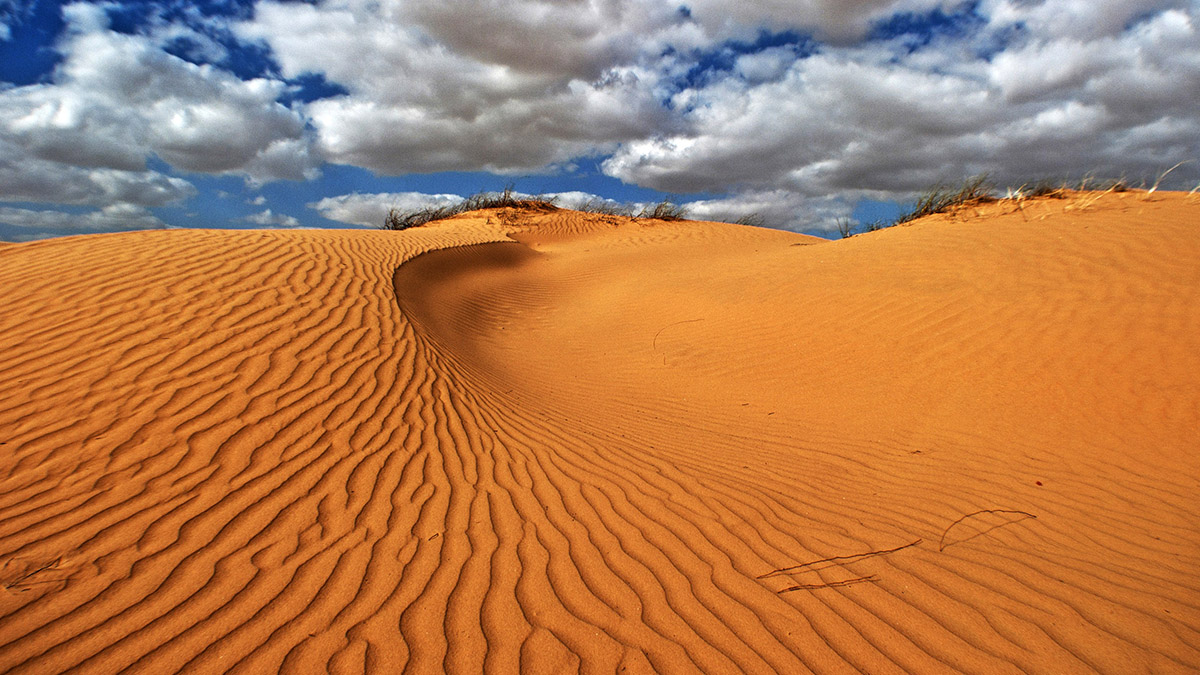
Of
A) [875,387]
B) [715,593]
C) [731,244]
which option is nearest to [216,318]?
[715,593]

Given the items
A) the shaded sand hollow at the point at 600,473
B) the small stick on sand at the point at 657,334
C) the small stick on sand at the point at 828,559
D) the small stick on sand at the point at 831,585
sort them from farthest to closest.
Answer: the small stick on sand at the point at 657,334 → the small stick on sand at the point at 828,559 → the small stick on sand at the point at 831,585 → the shaded sand hollow at the point at 600,473

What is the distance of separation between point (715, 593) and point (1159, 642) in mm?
1957

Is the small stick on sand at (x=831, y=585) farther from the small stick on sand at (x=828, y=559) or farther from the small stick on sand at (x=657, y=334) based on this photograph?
the small stick on sand at (x=657, y=334)

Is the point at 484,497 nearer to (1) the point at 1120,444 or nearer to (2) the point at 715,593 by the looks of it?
(2) the point at 715,593

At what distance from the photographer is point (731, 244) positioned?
17062 millimetres

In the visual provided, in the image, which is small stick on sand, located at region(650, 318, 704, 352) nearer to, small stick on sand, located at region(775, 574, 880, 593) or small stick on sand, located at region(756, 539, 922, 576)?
small stick on sand, located at region(756, 539, 922, 576)

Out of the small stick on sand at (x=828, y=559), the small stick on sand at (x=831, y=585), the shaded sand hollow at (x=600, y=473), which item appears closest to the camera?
the shaded sand hollow at (x=600, y=473)

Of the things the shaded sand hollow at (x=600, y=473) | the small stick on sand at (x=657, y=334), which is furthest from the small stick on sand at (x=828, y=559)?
the small stick on sand at (x=657, y=334)

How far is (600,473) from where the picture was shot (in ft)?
13.3

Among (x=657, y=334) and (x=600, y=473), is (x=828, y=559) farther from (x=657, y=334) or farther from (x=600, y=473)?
(x=657, y=334)

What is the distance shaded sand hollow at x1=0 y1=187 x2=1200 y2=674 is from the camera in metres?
2.35

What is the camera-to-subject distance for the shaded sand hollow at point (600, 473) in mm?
2352

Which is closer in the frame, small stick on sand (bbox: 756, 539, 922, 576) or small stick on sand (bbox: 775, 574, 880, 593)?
small stick on sand (bbox: 775, 574, 880, 593)

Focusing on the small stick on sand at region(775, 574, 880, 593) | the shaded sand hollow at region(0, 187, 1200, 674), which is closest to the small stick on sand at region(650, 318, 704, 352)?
the shaded sand hollow at region(0, 187, 1200, 674)
